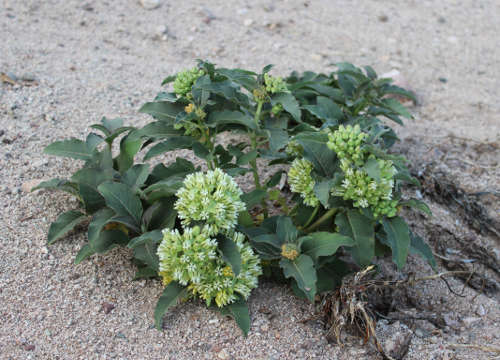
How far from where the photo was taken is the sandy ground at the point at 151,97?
225cm

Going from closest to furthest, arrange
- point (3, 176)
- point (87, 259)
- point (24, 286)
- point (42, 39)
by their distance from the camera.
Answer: point (24, 286) → point (87, 259) → point (3, 176) → point (42, 39)

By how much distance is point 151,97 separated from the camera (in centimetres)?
395

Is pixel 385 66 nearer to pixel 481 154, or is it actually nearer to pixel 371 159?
pixel 481 154

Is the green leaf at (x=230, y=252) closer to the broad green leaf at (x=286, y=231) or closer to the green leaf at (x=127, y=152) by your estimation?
the broad green leaf at (x=286, y=231)

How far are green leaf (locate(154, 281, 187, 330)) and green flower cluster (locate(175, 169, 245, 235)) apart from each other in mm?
299

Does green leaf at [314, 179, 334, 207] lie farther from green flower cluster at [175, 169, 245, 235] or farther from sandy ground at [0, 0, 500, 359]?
sandy ground at [0, 0, 500, 359]

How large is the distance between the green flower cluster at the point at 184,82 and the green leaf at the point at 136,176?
1.35ft

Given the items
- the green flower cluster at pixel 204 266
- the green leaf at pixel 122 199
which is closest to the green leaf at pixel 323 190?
the green flower cluster at pixel 204 266

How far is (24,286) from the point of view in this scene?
2.37 metres

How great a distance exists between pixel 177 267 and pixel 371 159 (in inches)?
35.8

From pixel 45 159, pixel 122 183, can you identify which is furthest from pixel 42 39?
pixel 122 183

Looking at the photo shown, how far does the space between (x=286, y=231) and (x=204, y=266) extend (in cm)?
41

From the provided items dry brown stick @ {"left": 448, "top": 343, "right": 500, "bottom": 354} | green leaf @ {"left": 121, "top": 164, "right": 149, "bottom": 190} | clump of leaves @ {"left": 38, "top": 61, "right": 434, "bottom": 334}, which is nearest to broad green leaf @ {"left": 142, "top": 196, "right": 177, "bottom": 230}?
clump of leaves @ {"left": 38, "top": 61, "right": 434, "bottom": 334}

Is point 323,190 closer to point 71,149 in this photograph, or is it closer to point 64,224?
point 64,224
